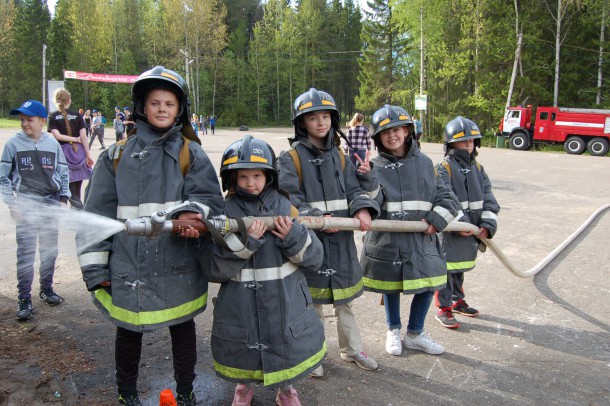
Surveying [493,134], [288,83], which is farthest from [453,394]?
[288,83]

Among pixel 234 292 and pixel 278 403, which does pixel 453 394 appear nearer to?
pixel 278 403

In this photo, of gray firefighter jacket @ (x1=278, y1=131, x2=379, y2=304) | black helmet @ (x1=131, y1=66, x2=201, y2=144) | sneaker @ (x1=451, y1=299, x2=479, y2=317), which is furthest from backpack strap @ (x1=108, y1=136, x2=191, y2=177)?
sneaker @ (x1=451, y1=299, x2=479, y2=317)

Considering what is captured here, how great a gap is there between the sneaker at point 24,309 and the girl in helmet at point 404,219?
9.79 ft

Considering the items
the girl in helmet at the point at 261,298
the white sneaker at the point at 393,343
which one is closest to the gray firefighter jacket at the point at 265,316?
the girl in helmet at the point at 261,298

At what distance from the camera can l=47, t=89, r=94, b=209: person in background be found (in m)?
6.38

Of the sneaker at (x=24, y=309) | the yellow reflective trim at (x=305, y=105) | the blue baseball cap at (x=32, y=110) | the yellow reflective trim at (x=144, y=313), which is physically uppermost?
the blue baseball cap at (x=32, y=110)

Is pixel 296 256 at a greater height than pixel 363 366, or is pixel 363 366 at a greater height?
pixel 296 256

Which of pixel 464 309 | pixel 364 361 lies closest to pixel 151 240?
pixel 364 361

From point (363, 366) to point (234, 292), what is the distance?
142 centimetres

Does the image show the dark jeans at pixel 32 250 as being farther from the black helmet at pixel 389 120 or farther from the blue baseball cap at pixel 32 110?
the black helmet at pixel 389 120

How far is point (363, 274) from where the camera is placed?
164 inches

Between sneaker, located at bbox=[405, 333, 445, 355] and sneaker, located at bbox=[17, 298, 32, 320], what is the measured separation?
10.9 feet

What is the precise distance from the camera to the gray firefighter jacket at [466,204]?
467 cm

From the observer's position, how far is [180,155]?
3078 millimetres
